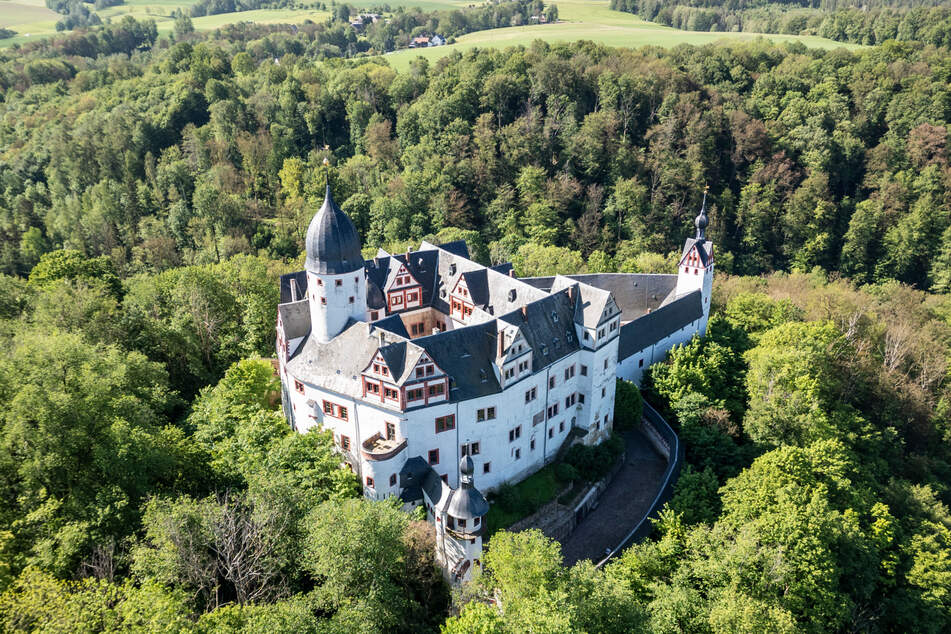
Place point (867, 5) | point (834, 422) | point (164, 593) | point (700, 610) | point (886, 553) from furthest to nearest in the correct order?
1. point (867, 5)
2. point (834, 422)
3. point (886, 553)
4. point (700, 610)
5. point (164, 593)

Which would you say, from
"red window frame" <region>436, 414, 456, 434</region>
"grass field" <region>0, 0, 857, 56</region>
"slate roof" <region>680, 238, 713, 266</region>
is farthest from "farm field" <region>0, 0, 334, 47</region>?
"red window frame" <region>436, 414, 456, 434</region>

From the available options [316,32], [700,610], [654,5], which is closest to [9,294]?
[700,610]

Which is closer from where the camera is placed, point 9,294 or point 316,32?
point 9,294

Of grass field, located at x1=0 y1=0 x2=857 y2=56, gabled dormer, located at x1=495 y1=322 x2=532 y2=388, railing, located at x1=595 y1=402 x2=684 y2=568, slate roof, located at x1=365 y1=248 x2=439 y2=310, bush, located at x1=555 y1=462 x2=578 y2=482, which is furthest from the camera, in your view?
grass field, located at x1=0 y1=0 x2=857 y2=56

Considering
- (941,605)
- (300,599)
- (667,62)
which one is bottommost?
(941,605)

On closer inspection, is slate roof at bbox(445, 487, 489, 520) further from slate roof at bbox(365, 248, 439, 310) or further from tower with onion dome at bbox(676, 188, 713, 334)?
tower with onion dome at bbox(676, 188, 713, 334)

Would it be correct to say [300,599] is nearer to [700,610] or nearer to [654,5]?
[700,610]

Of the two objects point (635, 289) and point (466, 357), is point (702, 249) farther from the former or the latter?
point (466, 357)

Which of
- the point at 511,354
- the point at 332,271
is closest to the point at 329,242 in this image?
the point at 332,271
